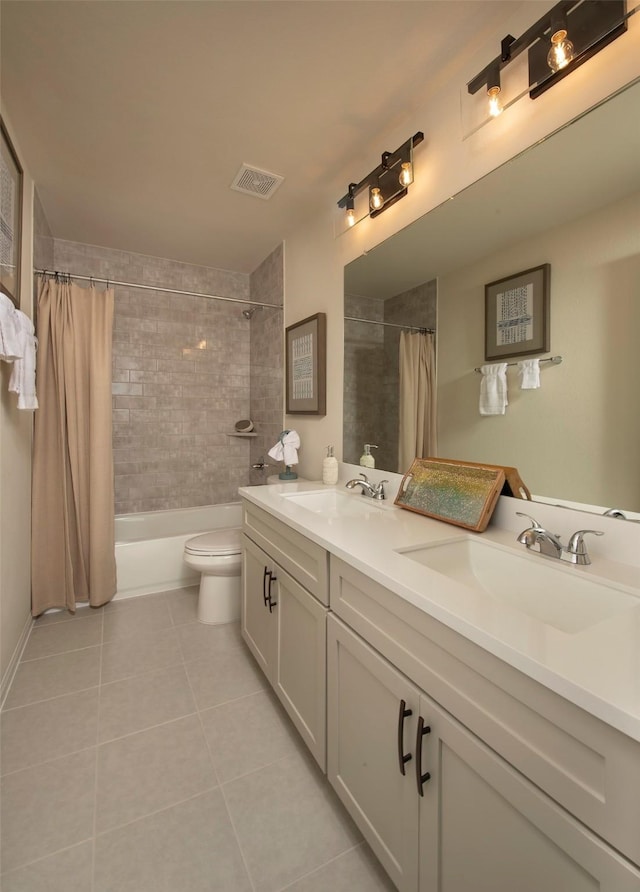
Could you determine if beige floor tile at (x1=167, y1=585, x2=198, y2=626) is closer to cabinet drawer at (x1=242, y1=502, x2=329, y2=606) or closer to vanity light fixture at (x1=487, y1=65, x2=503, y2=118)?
cabinet drawer at (x1=242, y1=502, x2=329, y2=606)

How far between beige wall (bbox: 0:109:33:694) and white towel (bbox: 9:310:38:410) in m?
0.07

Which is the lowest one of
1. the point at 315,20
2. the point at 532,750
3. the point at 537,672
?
the point at 532,750

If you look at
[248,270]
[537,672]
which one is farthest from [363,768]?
[248,270]

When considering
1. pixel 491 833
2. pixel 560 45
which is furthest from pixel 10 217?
pixel 491 833

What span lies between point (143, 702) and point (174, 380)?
2393mm

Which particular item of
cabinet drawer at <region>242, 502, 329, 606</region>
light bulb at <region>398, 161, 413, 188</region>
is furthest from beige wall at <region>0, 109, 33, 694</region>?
light bulb at <region>398, 161, 413, 188</region>

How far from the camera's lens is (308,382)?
243 cm

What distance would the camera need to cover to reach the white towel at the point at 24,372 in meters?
1.62

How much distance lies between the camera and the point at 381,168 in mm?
1707

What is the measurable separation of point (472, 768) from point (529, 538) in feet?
1.88

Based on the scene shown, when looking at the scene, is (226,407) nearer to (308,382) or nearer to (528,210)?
(308,382)

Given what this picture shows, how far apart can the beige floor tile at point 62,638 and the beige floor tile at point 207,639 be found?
0.46 meters

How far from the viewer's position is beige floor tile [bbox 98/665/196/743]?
1.52 metres

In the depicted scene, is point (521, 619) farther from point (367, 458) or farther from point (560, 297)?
point (367, 458)
